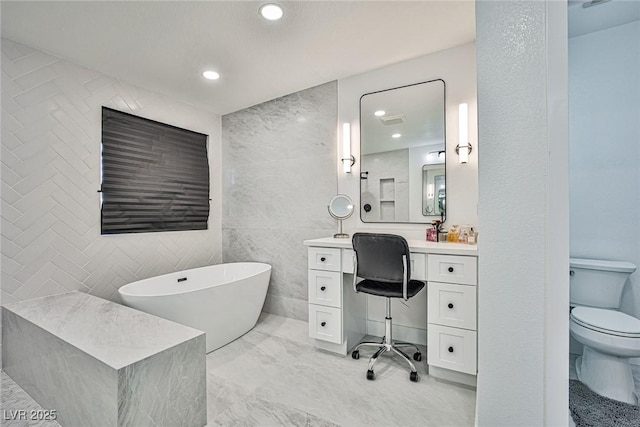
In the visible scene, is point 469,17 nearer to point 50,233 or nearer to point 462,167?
point 462,167

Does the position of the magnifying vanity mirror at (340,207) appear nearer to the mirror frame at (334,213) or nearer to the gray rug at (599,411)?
the mirror frame at (334,213)

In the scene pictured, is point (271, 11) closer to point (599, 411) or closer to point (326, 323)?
point (326, 323)

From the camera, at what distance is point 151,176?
296cm

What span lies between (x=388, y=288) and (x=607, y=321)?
1.33 m

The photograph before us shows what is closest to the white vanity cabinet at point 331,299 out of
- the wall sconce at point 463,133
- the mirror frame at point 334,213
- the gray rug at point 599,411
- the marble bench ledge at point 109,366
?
the mirror frame at point 334,213

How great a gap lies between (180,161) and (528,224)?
Result: 3303mm

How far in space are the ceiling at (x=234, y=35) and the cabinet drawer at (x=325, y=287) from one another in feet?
5.97

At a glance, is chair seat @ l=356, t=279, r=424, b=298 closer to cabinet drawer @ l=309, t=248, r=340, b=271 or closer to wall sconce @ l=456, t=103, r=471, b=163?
cabinet drawer @ l=309, t=248, r=340, b=271

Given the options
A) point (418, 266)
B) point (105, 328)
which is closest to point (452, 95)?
point (418, 266)

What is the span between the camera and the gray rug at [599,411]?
5.06 ft

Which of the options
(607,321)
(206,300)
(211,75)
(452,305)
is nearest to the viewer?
(607,321)

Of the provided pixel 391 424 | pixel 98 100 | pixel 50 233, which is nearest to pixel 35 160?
pixel 50 233

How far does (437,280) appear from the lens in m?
1.92

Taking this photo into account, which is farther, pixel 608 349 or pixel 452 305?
pixel 452 305
